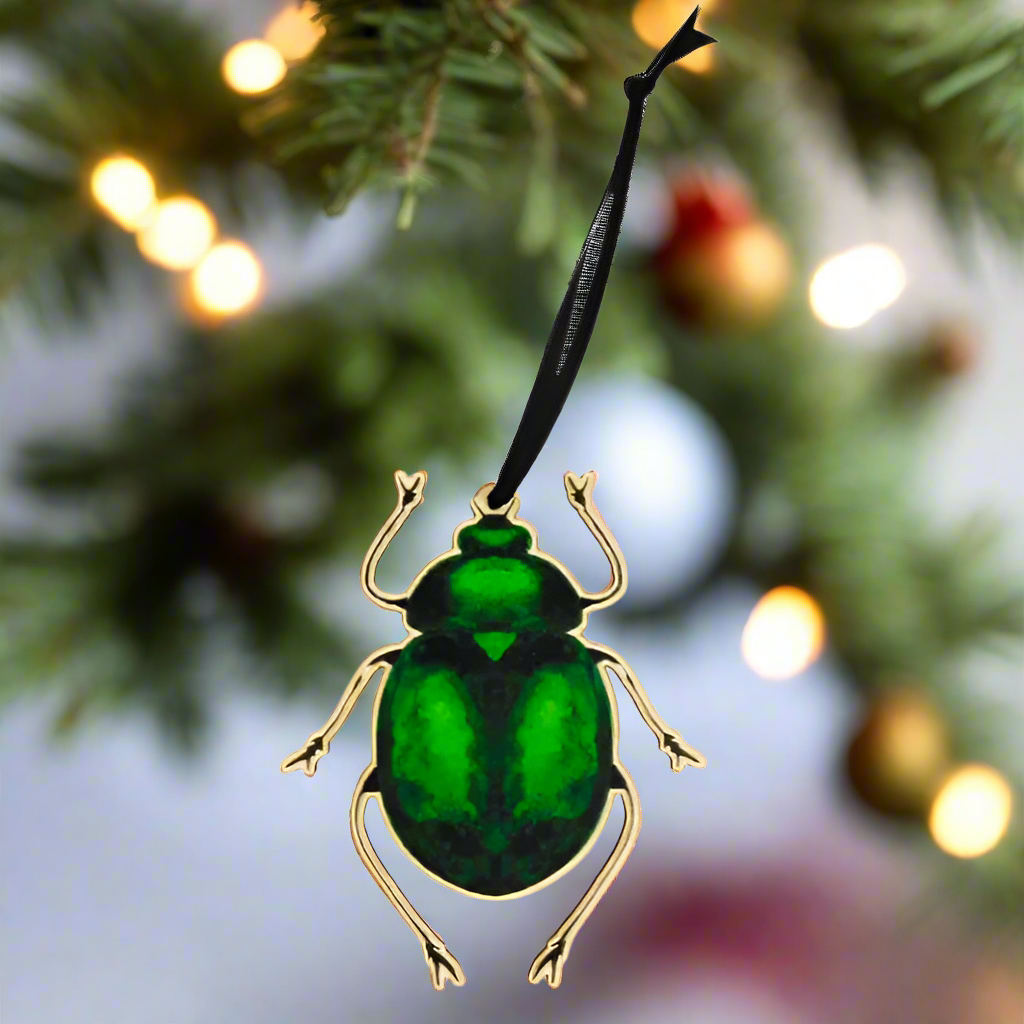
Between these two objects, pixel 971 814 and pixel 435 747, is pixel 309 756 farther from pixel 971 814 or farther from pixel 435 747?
pixel 971 814

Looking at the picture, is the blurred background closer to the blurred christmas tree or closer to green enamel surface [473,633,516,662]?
the blurred christmas tree

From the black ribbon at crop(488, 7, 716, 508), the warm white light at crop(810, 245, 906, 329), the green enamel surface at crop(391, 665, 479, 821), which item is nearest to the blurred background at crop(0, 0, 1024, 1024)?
the warm white light at crop(810, 245, 906, 329)

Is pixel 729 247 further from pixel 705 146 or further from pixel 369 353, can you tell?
pixel 369 353

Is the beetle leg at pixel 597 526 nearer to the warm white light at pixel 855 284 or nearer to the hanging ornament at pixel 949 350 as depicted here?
the warm white light at pixel 855 284

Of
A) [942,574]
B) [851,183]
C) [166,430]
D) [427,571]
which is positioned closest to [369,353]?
[166,430]

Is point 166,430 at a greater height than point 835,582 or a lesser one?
greater
